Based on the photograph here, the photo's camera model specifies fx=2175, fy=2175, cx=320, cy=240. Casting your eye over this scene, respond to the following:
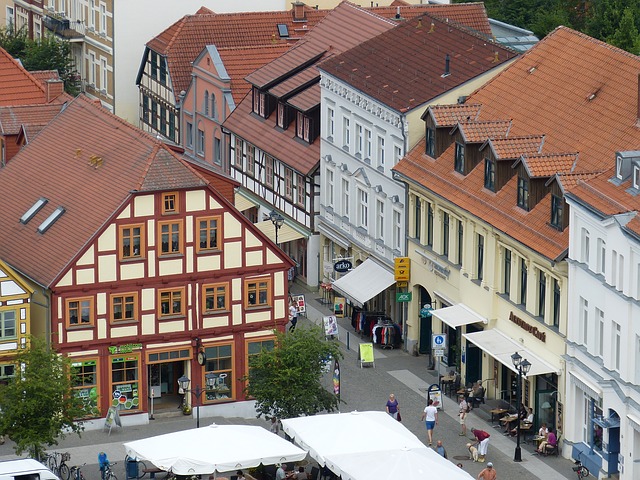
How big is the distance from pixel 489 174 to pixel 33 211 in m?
17.2

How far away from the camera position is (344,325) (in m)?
93.0

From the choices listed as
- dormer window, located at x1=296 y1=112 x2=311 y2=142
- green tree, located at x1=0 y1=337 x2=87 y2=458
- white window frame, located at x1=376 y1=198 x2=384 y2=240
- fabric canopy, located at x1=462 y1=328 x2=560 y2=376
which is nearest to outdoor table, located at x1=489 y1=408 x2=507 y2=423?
fabric canopy, located at x1=462 y1=328 x2=560 y2=376

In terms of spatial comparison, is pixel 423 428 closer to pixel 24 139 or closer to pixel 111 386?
pixel 111 386

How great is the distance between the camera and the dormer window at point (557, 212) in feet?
247

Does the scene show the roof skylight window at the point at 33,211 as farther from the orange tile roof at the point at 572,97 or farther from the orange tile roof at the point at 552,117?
the orange tile roof at the point at 572,97

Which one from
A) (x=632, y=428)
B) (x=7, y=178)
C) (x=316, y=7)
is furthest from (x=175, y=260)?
(x=316, y=7)

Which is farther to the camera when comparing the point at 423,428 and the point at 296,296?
the point at 296,296

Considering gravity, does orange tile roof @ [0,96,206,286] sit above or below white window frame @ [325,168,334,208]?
above

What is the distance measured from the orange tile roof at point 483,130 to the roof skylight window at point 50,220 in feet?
51.3

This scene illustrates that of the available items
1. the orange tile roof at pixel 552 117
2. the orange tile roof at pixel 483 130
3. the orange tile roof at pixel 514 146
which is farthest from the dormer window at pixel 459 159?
the orange tile roof at pixel 514 146

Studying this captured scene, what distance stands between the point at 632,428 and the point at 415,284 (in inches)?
764

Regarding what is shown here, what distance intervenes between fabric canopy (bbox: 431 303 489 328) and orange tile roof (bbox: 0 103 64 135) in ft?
64.4

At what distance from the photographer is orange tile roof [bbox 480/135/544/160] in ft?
263

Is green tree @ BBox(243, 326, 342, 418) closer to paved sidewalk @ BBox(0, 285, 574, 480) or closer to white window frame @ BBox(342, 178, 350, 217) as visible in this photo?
paved sidewalk @ BBox(0, 285, 574, 480)
